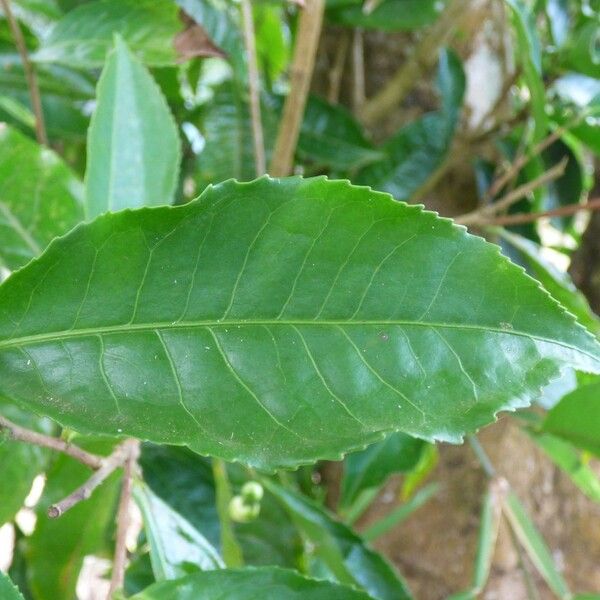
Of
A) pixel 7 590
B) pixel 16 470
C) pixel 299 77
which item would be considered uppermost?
pixel 299 77

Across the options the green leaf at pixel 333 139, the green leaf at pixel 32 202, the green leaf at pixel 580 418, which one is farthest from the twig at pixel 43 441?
the green leaf at pixel 333 139

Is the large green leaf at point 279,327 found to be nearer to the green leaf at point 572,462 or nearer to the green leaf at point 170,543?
the green leaf at point 170,543


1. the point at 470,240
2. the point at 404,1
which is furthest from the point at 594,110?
the point at 470,240

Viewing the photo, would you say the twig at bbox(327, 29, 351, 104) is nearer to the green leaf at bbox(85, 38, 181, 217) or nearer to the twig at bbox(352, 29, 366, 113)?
the twig at bbox(352, 29, 366, 113)

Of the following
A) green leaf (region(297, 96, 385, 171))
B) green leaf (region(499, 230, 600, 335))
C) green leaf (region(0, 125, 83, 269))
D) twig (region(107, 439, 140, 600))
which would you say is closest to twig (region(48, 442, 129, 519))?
twig (region(107, 439, 140, 600))

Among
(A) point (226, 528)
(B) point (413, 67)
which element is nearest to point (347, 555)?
(A) point (226, 528)

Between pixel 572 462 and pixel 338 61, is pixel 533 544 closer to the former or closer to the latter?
pixel 572 462

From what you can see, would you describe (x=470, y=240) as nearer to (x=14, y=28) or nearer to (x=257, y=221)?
(x=257, y=221)
